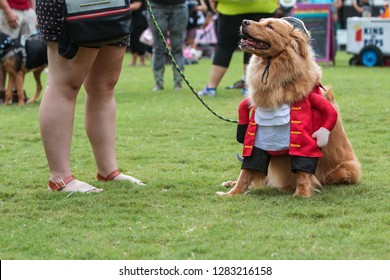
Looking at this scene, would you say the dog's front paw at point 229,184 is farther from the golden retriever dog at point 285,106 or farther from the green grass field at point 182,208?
the golden retriever dog at point 285,106

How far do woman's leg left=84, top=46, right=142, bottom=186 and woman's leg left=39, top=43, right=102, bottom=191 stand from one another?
0.70 feet

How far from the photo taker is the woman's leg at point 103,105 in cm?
510

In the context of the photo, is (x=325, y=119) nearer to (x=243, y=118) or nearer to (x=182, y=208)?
(x=243, y=118)

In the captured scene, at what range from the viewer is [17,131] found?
8266mm

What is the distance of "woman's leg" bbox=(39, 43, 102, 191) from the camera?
483 centimetres

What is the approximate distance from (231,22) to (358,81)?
10.5ft

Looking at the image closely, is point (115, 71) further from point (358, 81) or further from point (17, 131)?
point (358, 81)

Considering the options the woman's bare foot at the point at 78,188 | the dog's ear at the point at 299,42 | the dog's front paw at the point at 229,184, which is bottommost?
the dog's front paw at the point at 229,184

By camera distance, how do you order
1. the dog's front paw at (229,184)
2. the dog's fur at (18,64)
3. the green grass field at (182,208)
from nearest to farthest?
1. the green grass field at (182,208)
2. the dog's front paw at (229,184)
3. the dog's fur at (18,64)

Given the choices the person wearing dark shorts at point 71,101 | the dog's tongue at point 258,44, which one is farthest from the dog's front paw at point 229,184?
the dog's tongue at point 258,44

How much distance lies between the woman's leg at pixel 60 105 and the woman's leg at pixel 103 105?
213mm

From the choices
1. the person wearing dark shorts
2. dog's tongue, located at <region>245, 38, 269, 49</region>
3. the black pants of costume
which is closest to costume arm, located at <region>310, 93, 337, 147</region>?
the black pants of costume

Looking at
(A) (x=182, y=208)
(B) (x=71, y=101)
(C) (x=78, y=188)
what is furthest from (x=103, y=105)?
(A) (x=182, y=208)

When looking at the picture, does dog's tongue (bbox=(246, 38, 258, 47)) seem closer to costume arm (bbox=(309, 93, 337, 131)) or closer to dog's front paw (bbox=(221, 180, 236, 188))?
costume arm (bbox=(309, 93, 337, 131))
